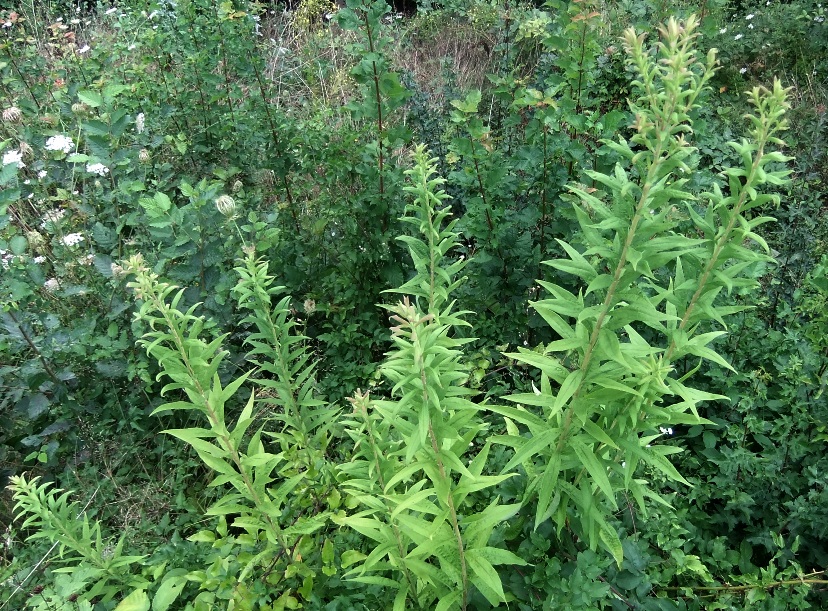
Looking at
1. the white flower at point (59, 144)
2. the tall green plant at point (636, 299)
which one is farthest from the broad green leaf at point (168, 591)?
the white flower at point (59, 144)

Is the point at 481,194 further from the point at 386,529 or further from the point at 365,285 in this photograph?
the point at 386,529

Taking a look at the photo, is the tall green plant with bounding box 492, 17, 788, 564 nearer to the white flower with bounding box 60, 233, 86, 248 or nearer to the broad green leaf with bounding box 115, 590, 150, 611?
the broad green leaf with bounding box 115, 590, 150, 611

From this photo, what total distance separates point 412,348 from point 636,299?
0.57 meters

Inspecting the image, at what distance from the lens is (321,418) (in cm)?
240

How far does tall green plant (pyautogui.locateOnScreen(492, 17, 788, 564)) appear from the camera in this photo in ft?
3.99

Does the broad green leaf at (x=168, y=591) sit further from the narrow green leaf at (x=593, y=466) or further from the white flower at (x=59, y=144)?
the white flower at (x=59, y=144)

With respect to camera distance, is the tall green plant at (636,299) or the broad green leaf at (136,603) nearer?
the tall green plant at (636,299)

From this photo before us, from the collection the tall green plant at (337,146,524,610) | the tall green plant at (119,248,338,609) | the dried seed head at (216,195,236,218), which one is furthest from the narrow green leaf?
the dried seed head at (216,195,236,218)

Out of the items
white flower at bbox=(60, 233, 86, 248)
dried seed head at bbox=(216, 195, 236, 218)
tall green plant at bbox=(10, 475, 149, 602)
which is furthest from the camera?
white flower at bbox=(60, 233, 86, 248)

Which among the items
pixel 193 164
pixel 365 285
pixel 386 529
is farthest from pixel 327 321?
pixel 386 529

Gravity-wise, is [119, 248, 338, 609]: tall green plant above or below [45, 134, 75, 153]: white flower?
below

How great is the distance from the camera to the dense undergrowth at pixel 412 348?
1472 mm

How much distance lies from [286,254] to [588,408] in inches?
86.0

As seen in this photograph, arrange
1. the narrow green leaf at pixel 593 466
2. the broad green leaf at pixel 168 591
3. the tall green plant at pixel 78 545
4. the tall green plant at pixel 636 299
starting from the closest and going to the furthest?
the tall green plant at pixel 636 299
the narrow green leaf at pixel 593 466
the tall green plant at pixel 78 545
the broad green leaf at pixel 168 591
